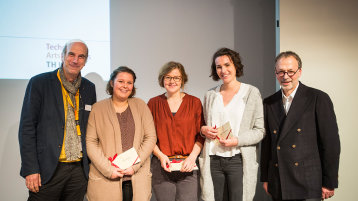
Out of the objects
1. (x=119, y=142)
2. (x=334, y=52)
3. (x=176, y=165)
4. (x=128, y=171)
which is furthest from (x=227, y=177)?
(x=334, y=52)

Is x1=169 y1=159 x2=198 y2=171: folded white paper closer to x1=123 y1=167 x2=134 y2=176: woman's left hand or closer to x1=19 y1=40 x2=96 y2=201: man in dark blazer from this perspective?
x1=123 y1=167 x2=134 y2=176: woman's left hand

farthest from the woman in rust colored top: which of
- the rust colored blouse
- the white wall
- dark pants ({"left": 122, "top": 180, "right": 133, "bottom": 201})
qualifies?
the white wall

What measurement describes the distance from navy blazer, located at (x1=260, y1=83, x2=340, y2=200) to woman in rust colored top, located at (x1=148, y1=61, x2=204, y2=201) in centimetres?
69

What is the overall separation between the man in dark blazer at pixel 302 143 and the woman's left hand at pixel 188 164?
0.66m

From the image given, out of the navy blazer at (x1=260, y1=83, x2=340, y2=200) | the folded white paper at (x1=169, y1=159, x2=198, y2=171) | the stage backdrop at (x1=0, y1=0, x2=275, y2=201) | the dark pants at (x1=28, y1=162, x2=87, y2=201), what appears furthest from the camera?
the stage backdrop at (x1=0, y1=0, x2=275, y2=201)

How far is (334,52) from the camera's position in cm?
282

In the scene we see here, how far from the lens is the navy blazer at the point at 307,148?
1.78 meters

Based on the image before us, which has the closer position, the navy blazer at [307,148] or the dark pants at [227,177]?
the navy blazer at [307,148]

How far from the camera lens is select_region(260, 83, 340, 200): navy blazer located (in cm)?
178

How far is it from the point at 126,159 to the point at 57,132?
592 millimetres

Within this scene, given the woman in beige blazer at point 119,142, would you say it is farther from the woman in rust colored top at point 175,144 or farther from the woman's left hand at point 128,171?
the woman in rust colored top at point 175,144

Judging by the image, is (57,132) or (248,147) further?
(248,147)

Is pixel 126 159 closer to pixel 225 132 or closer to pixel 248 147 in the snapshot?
pixel 225 132

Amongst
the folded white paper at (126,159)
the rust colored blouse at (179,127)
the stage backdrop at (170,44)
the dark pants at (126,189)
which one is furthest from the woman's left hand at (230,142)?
the stage backdrop at (170,44)
